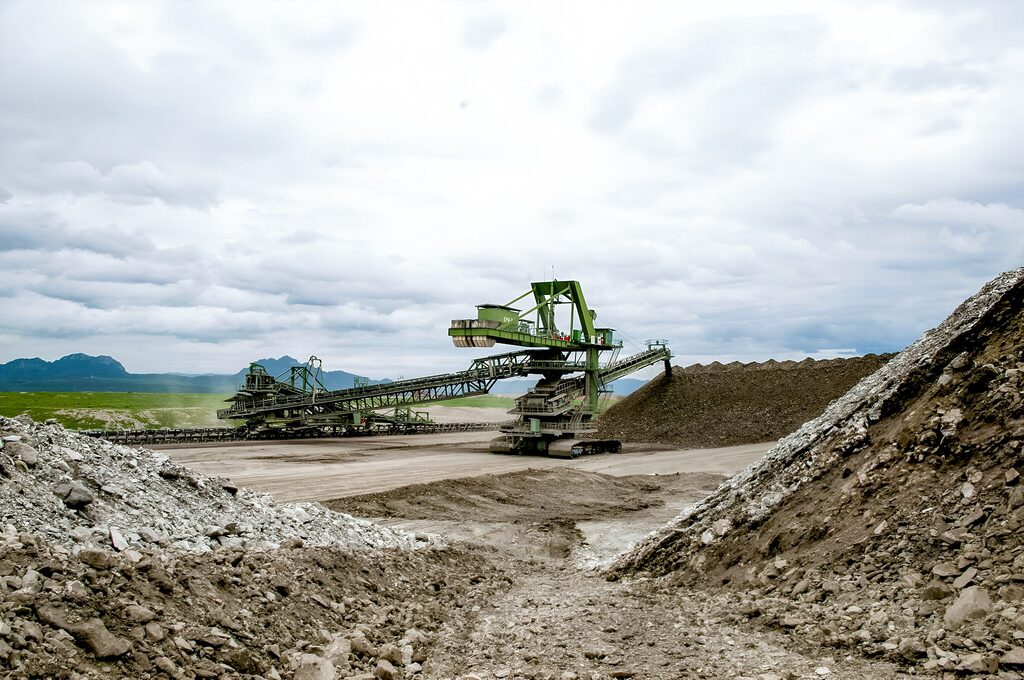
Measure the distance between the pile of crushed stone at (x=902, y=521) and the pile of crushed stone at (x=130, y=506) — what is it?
5421 millimetres

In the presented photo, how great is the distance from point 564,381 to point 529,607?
2898 cm

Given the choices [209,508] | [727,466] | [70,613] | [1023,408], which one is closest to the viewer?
[70,613]

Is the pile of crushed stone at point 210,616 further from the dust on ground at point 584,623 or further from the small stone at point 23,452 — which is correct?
the small stone at point 23,452

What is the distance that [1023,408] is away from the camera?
850cm

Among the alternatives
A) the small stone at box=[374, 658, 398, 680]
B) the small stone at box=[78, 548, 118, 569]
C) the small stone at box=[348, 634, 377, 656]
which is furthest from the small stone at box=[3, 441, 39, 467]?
the small stone at box=[374, 658, 398, 680]

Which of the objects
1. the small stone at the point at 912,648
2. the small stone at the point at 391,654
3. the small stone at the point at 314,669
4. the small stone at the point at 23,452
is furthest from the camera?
the small stone at the point at 23,452

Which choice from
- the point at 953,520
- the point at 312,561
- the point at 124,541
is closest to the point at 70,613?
the point at 124,541

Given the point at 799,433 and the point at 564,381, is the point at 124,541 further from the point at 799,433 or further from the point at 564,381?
the point at 564,381

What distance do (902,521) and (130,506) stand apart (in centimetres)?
963

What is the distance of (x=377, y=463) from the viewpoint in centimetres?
3098

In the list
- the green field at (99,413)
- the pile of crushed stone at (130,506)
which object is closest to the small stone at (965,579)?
the pile of crushed stone at (130,506)

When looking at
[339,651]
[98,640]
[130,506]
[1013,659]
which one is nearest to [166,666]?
[98,640]

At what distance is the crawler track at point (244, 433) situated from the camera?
4009 centimetres

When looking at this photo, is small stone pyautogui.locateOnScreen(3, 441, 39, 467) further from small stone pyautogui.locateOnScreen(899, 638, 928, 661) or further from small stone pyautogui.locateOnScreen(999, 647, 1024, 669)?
small stone pyautogui.locateOnScreen(999, 647, 1024, 669)
